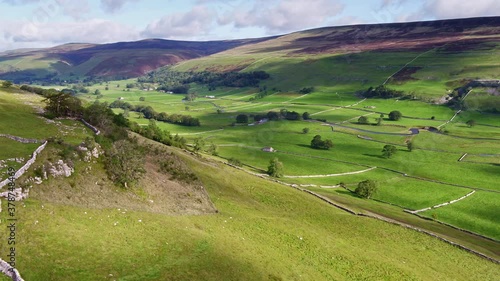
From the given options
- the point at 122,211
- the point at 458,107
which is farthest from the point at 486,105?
the point at 122,211

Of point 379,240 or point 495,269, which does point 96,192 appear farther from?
point 495,269

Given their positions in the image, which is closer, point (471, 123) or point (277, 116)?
point (471, 123)

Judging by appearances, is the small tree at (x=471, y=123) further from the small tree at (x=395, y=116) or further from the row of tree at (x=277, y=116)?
the row of tree at (x=277, y=116)

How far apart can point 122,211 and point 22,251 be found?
11.5 meters

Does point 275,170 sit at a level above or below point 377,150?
above

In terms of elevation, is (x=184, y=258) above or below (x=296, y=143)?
above

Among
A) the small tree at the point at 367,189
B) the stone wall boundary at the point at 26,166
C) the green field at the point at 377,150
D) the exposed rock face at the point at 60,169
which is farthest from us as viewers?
the green field at the point at 377,150

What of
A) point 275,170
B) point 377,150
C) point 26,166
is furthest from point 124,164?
point 377,150

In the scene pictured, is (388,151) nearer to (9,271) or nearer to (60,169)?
(60,169)

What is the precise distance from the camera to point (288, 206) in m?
59.9

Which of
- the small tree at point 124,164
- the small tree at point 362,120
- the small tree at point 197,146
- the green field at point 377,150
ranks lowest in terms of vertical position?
the green field at point 377,150

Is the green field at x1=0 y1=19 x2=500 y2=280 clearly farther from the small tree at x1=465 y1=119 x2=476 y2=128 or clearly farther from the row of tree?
the row of tree

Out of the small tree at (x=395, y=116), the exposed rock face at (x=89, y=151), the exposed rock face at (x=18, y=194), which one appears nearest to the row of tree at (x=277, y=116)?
the small tree at (x=395, y=116)

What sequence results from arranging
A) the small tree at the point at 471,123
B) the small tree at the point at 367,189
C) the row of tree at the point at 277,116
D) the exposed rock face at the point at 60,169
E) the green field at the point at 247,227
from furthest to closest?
1. the row of tree at the point at 277,116
2. the small tree at the point at 471,123
3. the small tree at the point at 367,189
4. the exposed rock face at the point at 60,169
5. the green field at the point at 247,227
